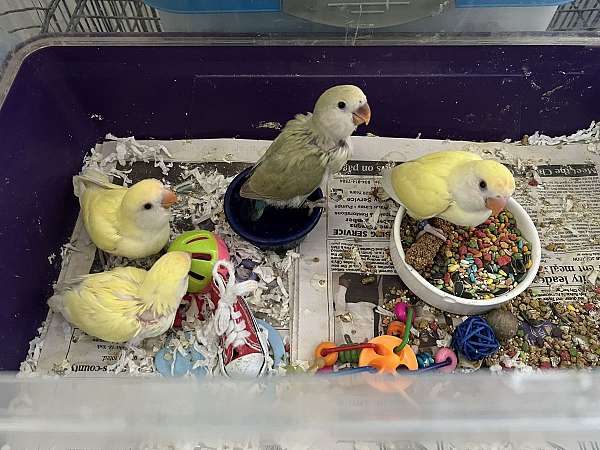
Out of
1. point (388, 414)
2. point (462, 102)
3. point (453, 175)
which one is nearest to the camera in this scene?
point (388, 414)

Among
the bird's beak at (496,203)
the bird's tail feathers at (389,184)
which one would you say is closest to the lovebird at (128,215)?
the bird's tail feathers at (389,184)

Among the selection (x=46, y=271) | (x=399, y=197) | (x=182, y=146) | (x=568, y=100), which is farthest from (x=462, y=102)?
(x=46, y=271)

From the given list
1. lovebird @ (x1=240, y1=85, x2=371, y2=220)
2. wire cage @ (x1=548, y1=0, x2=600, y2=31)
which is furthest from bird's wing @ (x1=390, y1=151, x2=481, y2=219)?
wire cage @ (x1=548, y1=0, x2=600, y2=31)

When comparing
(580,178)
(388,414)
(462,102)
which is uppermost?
(462,102)

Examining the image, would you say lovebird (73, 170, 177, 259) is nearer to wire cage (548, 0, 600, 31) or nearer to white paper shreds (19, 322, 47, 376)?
white paper shreds (19, 322, 47, 376)

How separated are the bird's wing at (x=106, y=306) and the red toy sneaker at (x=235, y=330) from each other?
15cm

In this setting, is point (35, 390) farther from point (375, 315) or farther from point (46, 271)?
point (375, 315)

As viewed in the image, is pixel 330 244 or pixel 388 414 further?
pixel 330 244

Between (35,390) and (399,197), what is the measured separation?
2.29 feet

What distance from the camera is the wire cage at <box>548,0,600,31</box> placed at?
4.22 ft

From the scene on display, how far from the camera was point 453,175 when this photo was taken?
3.42 ft

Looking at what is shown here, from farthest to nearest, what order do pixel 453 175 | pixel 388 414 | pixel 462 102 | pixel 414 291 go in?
1. pixel 462 102
2. pixel 414 291
3. pixel 453 175
4. pixel 388 414

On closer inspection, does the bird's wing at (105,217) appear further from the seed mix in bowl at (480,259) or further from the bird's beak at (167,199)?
the seed mix in bowl at (480,259)

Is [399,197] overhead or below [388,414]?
overhead
